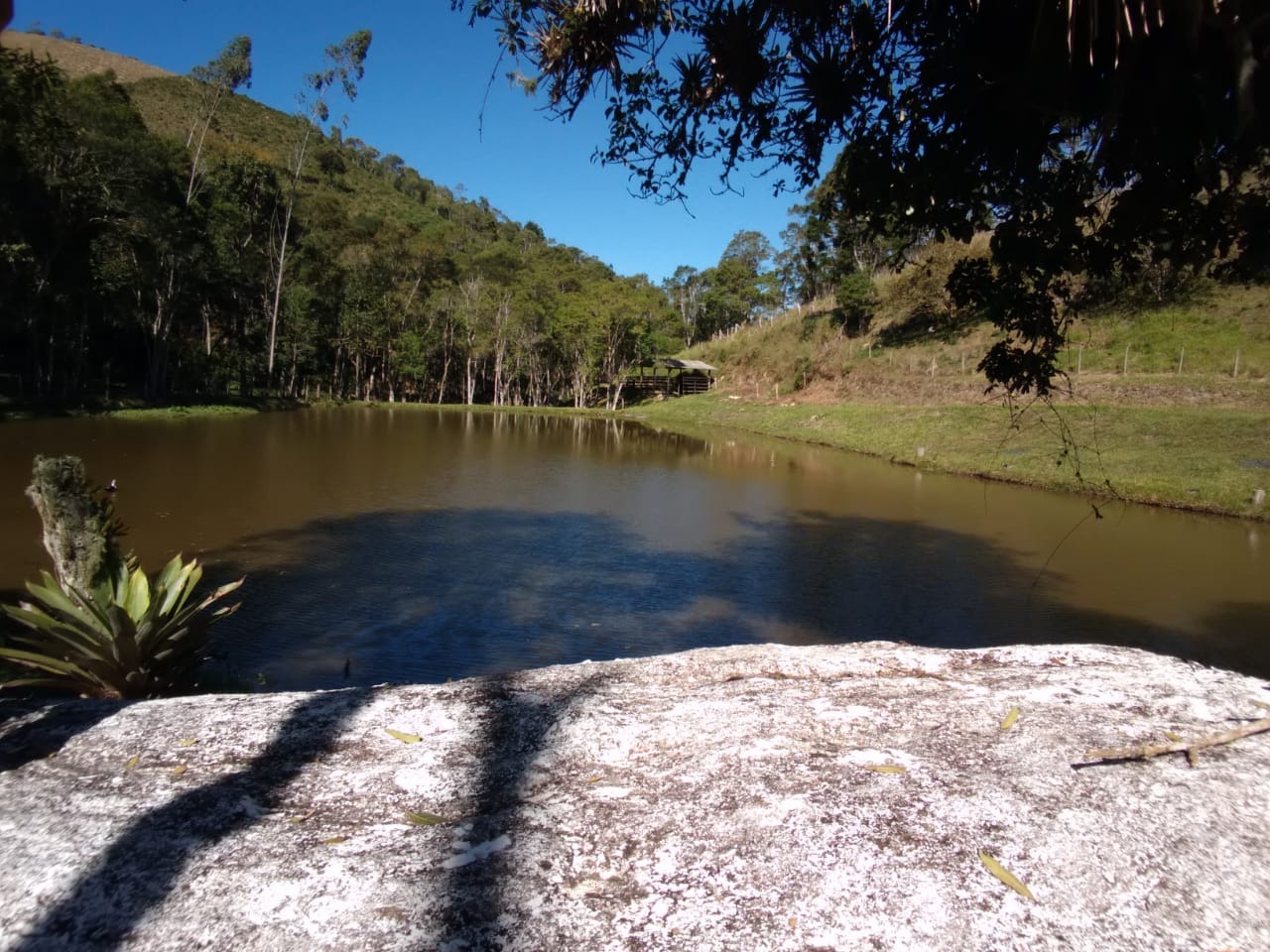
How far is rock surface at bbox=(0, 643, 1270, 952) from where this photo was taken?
159 centimetres

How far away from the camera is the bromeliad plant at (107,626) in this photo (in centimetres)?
454

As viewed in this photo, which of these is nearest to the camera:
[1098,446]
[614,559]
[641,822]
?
[641,822]

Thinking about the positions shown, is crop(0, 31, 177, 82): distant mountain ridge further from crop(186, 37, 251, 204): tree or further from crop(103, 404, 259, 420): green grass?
crop(103, 404, 259, 420): green grass

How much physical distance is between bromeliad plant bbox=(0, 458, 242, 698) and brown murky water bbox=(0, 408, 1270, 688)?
1.21 m

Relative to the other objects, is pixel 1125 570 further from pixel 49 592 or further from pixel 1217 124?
pixel 49 592

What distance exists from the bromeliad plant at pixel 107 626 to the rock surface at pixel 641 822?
2.29m

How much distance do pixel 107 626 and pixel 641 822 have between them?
13.6 feet

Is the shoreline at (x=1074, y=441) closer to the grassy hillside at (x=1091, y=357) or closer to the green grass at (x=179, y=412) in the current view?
the green grass at (x=179, y=412)

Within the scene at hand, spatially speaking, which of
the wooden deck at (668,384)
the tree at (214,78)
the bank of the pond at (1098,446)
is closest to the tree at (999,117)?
the bank of the pond at (1098,446)

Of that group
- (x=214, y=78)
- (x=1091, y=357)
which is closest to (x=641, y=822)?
(x=1091, y=357)

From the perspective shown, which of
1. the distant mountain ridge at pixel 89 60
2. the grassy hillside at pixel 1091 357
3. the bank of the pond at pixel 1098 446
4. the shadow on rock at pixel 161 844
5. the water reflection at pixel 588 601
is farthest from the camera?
the distant mountain ridge at pixel 89 60

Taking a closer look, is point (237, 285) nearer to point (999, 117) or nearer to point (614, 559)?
point (614, 559)

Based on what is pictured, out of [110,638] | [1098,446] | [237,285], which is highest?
[237,285]

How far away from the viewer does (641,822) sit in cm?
190
